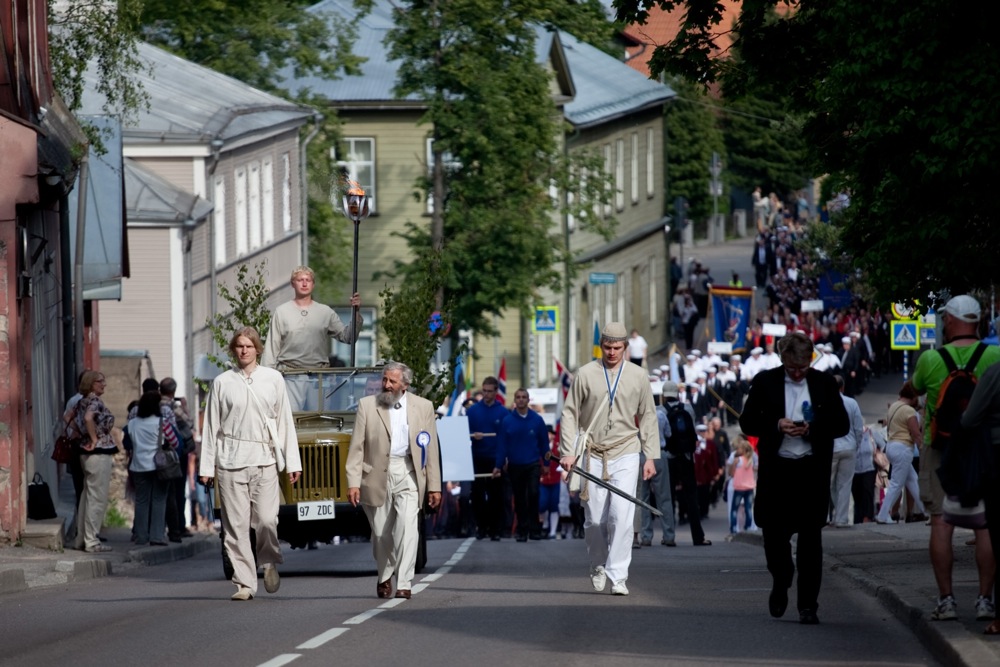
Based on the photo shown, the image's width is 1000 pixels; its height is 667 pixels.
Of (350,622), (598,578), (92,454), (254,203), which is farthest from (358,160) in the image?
(350,622)

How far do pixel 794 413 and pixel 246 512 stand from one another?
4203 millimetres

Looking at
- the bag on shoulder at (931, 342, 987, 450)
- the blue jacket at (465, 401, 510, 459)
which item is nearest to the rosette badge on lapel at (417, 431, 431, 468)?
the bag on shoulder at (931, 342, 987, 450)

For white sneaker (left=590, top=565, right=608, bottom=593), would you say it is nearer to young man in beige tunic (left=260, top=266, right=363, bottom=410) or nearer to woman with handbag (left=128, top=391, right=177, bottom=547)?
young man in beige tunic (left=260, top=266, right=363, bottom=410)

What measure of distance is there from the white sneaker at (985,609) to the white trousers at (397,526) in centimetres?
451

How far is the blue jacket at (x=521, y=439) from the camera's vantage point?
25984 millimetres

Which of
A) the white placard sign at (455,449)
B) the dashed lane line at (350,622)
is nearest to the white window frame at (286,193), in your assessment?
the white placard sign at (455,449)

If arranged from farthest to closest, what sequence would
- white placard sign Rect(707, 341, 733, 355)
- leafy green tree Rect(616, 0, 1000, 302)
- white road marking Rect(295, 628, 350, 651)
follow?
white placard sign Rect(707, 341, 733, 355) < leafy green tree Rect(616, 0, 1000, 302) < white road marking Rect(295, 628, 350, 651)

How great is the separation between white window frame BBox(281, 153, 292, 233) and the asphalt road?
114 ft

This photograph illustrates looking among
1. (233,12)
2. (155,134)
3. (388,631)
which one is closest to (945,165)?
(388,631)

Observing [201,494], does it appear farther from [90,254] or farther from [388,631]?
[388,631]

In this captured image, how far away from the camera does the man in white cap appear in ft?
38.0

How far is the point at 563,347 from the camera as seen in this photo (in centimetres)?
5950

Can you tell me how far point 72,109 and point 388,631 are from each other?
1601 cm

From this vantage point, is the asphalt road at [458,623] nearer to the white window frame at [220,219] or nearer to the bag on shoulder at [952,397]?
the bag on shoulder at [952,397]
